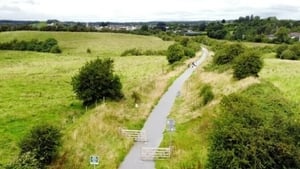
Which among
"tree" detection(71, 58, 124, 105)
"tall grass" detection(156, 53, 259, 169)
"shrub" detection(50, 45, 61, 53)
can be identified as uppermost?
"tree" detection(71, 58, 124, 105)

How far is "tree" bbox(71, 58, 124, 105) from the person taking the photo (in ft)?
125

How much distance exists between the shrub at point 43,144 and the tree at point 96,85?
1353cm

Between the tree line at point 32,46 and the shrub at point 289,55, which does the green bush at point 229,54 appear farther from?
the tree line at point 32,46

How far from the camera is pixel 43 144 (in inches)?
941

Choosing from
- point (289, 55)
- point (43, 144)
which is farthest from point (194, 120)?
point (289, 55)

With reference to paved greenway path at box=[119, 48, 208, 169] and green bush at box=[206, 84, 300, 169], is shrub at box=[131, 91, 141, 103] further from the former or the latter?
green bush at box=[206, 84, 300, 169]

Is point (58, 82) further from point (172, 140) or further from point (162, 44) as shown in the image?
point (162, 44)

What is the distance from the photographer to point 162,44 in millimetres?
139750

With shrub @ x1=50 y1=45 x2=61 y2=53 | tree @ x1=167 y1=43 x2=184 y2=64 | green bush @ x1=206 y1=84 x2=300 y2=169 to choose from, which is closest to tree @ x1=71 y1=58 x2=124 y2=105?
green bush @ x1=206 y1=84 x2=300 y2=169

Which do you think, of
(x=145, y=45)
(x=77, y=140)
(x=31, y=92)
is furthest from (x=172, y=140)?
(x=145, y=45)

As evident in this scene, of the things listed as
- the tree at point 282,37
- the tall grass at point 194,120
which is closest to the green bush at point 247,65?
the tall grass at point 194,120

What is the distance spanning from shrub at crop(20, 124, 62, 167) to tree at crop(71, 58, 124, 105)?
13.5 metres

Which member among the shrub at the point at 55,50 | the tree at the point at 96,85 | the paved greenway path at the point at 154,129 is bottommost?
the shrub at the point at 55,50

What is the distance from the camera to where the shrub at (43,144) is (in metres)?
23.7
